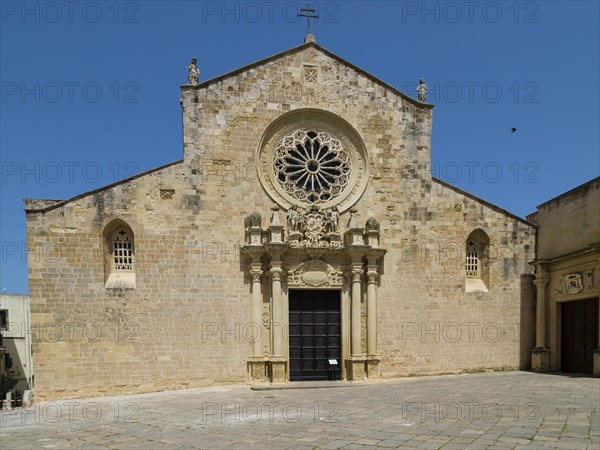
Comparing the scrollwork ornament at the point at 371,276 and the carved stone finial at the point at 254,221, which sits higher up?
the carved stone finial at the point at 254,221

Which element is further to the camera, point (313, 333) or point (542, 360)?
point (542, 360)

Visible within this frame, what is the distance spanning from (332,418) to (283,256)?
6.73 metres

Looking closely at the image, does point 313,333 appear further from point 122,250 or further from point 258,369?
point 122,250

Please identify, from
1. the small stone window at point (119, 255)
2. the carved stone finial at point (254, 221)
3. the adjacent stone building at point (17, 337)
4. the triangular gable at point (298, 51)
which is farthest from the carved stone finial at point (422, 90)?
the adjacent stone building at point (17, 337)

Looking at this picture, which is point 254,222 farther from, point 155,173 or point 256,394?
point 256,394

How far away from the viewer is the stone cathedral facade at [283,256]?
13758 mm

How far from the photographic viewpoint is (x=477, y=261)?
17.3 m

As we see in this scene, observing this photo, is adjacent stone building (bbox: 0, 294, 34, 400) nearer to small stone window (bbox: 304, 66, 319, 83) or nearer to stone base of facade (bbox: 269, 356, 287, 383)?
stone base of facade (bbox: 269, 356, 287, 383)

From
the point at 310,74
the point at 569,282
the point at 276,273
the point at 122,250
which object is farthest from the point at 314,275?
the point at 569,282

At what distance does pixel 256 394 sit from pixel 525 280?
11.1m

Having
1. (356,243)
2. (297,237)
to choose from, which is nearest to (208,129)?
(297,237)

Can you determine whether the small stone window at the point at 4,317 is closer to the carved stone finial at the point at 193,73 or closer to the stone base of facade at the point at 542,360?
the carved stone finial at the point at 193,73

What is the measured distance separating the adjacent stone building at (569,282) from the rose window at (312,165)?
8.07 metres

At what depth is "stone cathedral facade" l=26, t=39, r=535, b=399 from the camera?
542 inches
